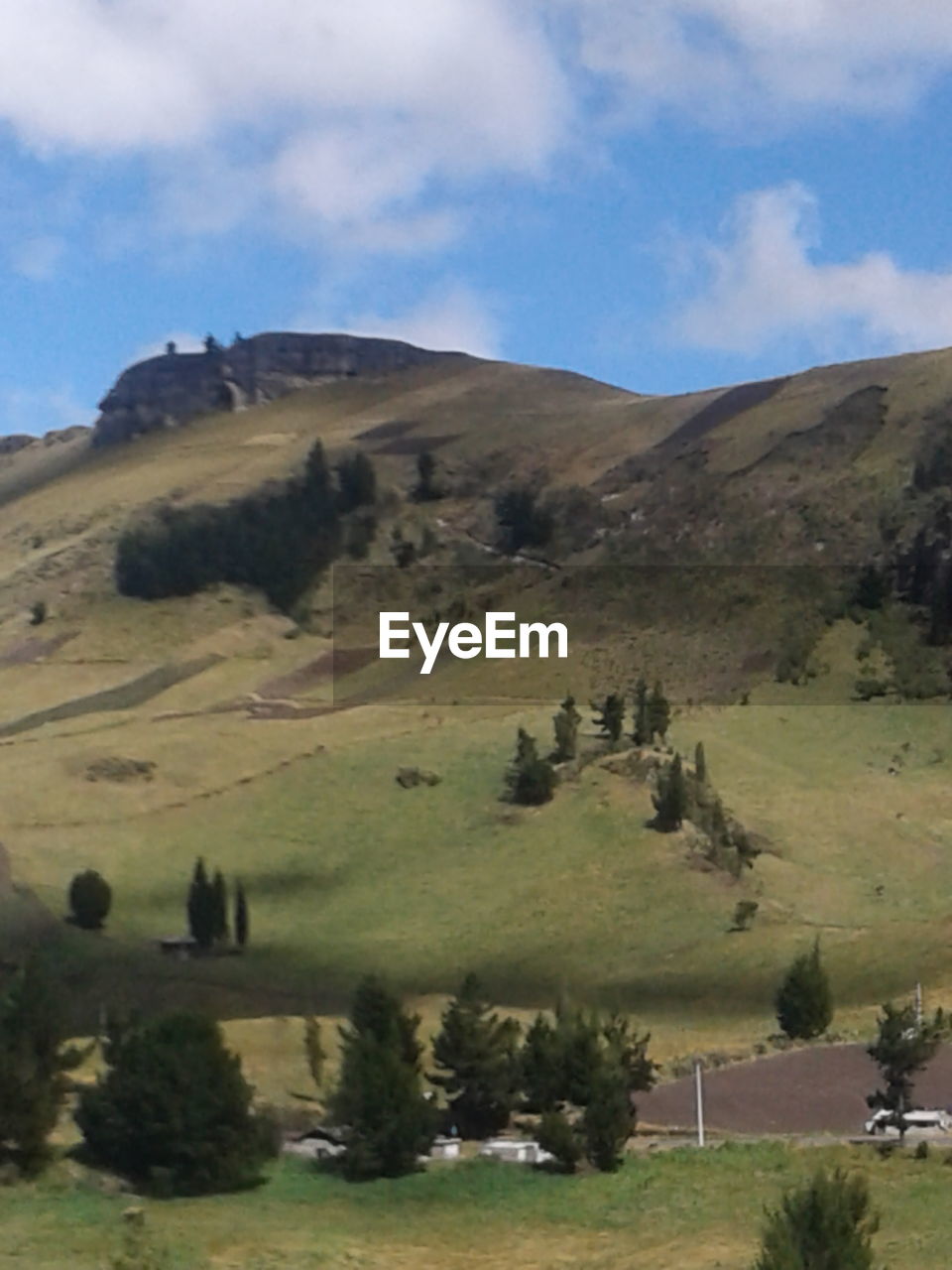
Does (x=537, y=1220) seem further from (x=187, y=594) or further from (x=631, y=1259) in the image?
(x=187, y=594)

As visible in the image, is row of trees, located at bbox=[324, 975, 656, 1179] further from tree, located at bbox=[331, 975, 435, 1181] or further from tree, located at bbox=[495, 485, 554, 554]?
tree, located at bbox=[495, 485, 554, 554]

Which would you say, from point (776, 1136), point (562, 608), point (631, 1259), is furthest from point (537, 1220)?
point (562, 608)

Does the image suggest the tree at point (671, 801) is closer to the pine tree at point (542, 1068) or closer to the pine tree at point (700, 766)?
the pine tree at point (700, 766)

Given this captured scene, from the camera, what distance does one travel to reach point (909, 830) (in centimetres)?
6606

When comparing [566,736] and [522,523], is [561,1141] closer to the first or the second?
[566,736]

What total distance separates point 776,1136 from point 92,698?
68.5 m

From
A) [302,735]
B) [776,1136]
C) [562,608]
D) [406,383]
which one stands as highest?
[406,383]

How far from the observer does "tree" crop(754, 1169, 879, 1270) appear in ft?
60.0

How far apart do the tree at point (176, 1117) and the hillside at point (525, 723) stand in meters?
15.1

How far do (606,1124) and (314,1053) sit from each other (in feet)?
35.7

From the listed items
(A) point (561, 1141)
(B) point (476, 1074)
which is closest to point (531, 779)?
(B) point (476, 1074)

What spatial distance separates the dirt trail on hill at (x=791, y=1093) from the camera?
3634cm

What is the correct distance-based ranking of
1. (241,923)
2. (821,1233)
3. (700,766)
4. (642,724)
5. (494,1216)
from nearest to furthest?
(821,1233) < (494,1216) < (241,923) < (700,766) < (642,724)

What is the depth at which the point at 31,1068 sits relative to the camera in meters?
31.3
